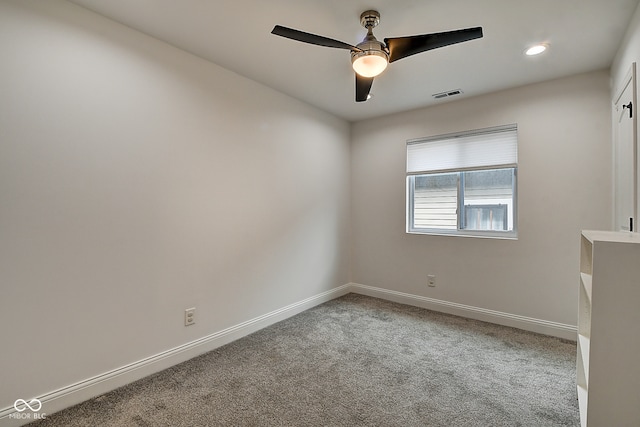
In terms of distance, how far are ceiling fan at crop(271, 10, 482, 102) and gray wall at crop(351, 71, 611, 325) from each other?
6.12 feet

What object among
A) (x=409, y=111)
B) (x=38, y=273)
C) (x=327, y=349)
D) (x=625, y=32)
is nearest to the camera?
(x=38, y=273)

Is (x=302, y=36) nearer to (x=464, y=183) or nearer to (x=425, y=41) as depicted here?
(x=425, y=41)

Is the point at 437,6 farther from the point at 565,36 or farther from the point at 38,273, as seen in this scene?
the point at 38,273

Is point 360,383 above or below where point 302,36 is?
below

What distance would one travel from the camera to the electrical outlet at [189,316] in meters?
2.50

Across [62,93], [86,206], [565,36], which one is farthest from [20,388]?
[565,36]

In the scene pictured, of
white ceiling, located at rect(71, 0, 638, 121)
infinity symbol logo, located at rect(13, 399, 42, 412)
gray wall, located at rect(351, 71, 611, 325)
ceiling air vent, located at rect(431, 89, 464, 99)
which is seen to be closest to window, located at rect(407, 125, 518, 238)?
gray wall, located at rect(351, 71, 611, 325)

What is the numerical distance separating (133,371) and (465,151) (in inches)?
149

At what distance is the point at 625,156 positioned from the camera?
2.24m

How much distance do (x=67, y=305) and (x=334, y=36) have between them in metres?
2.54

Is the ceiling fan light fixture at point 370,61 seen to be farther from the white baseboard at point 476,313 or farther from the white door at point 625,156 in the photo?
the white baseboard at point 476,313

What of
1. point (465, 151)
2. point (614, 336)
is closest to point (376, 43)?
point (614, 336)

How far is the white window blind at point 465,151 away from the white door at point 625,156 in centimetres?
83

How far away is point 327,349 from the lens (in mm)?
2666
